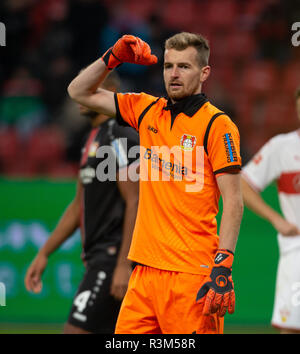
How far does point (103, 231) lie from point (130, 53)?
1.43 meters

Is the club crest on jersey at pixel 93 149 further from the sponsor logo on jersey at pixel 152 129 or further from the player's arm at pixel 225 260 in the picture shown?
the player's arm at pixel 225 260

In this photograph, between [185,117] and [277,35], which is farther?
[277,35]

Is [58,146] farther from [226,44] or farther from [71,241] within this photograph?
[226,44]

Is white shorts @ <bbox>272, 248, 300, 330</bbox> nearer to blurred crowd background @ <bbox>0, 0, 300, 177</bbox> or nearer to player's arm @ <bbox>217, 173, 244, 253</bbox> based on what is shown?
player's arm @ <bbox>217, 173, 244, 253</bbox>

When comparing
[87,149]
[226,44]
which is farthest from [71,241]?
[226,44]

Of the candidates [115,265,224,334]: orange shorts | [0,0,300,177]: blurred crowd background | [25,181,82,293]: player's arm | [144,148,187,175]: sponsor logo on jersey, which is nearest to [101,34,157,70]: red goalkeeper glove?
[144,148,187,175]: sponsor logo on jersey

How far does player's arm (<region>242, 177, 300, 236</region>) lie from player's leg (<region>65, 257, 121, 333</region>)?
1487 millimetres

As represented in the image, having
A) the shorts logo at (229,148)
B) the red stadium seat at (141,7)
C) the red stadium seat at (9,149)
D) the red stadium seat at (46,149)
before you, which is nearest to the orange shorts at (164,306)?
the shorts logo at (229,148)

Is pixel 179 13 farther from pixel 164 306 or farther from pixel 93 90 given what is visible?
pixel 164 306

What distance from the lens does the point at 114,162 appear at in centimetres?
477

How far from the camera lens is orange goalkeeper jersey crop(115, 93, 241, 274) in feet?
11.9

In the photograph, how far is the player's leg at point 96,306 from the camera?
470 cm

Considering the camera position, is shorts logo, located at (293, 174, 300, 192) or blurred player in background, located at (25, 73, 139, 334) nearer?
blurred player in background, located at (25, 73, 139, 334)

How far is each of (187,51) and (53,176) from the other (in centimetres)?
605
